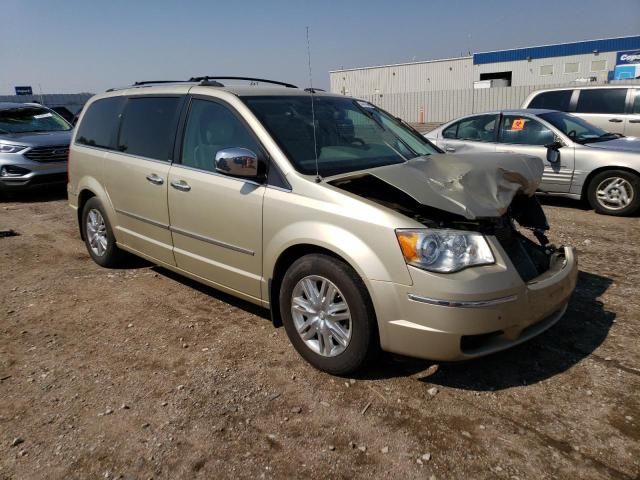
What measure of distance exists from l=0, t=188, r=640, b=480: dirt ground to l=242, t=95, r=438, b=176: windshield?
1361 mm

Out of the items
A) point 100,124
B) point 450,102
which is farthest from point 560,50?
point 100,124

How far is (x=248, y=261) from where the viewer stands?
364cm

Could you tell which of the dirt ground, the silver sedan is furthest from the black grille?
the silver sedan

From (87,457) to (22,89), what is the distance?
48453mm

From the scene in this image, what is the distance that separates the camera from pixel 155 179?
14.2 feet

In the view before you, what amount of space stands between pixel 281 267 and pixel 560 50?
1648 inches

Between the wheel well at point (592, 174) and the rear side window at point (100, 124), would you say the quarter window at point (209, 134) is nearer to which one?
the rear side window at point (100, 124)

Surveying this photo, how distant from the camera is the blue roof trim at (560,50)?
35844 millimetres

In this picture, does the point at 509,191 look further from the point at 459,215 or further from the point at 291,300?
the point at 291,300

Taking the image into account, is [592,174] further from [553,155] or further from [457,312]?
[457,312]

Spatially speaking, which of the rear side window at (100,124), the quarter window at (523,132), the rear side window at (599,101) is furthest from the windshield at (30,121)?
the rear side window at (599,101)

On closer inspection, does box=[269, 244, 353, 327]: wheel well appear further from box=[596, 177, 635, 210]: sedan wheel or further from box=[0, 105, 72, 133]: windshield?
box=[0, 105, 72, 133]: windshield

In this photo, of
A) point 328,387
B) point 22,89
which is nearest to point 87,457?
point 328,387

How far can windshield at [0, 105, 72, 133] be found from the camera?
10.3m
